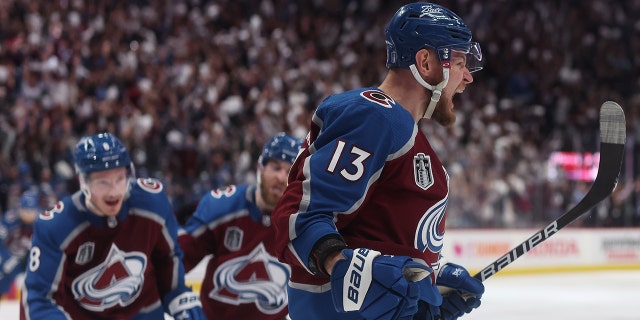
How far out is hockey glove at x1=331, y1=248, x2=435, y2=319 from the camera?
176 centimetres

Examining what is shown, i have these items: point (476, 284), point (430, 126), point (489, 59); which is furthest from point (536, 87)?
point (476, 284)

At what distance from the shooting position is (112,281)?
131 inches

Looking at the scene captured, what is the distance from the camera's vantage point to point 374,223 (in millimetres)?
1972

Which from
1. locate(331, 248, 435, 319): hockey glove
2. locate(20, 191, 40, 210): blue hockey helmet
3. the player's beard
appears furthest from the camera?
locate(20, 191, 40, 210): blue hockey helmet

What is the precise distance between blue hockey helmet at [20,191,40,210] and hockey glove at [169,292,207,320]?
186 inches

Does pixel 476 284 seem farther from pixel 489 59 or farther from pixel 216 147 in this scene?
pixel 489 59

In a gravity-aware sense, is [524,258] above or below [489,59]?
below

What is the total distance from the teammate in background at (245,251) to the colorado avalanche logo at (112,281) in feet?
1.89

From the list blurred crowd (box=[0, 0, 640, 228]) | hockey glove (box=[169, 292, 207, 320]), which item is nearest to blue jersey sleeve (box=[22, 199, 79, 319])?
hockey glove (box=[169, 292, 207, 320])

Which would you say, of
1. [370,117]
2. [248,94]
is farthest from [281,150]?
[248,94]

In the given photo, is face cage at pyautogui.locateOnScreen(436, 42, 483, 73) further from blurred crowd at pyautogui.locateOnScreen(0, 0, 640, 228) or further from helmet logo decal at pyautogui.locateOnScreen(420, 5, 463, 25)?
blurred crowd at pyautogui.locateOnScreen(0, 0, 640, 228)

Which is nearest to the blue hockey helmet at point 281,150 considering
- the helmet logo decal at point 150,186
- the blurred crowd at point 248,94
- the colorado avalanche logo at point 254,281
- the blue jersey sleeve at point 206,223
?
the blue jersey sleeve at point 206,223

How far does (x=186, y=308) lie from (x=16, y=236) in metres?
4.74

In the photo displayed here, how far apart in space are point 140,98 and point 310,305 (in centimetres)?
861
